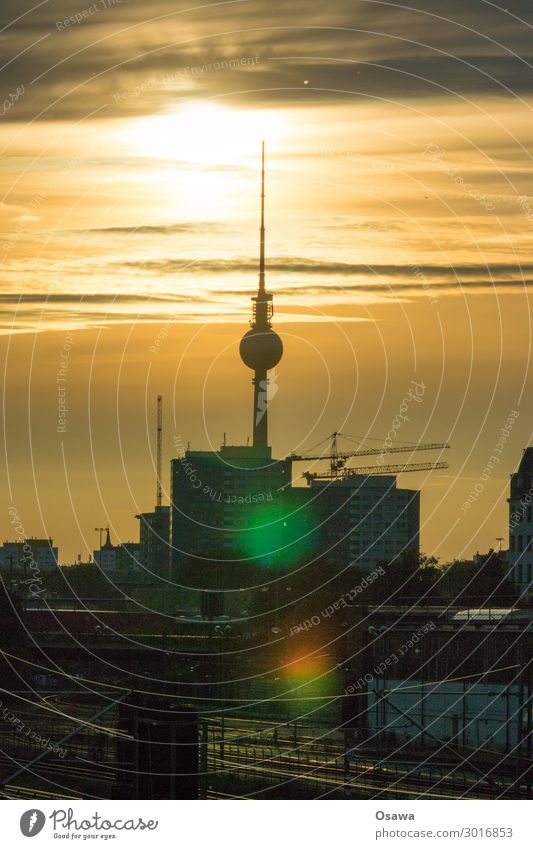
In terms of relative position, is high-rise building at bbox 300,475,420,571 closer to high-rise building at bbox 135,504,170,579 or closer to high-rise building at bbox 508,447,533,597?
high-rise building at bbox 135,504,170,579

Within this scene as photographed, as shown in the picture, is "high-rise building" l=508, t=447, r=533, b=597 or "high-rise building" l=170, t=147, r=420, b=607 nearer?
"high-rise building" l=508, t=447, r=533, b=597

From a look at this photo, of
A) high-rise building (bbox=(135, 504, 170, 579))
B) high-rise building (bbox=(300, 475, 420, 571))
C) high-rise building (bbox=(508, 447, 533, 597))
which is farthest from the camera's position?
high-rise building (bbox=(135, 504, 170, 579))

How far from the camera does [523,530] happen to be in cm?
8762

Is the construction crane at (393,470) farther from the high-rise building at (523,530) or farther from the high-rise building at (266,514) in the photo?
the high-rise building at (523,530)

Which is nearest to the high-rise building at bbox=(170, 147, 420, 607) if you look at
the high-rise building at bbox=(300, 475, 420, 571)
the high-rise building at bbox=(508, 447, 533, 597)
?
the high-rise building at bbox=(300, 475, 420, 571)

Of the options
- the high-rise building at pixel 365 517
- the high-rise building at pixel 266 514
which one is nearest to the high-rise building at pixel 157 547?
the high-rise building at pixel 266 514

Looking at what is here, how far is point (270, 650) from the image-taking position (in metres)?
69.9

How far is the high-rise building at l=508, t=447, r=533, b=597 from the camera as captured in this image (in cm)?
8556

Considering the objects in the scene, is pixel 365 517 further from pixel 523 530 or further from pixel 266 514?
pixel 523 530

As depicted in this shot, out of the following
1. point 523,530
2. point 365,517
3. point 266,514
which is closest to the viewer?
point 523,530

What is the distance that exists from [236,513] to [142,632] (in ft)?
247

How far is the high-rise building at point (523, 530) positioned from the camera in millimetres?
85562

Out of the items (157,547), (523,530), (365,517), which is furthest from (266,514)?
(523,530)
